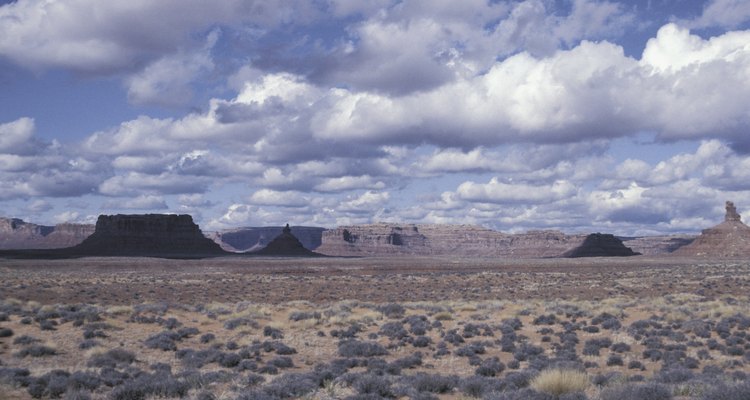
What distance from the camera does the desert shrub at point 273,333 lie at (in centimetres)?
2314

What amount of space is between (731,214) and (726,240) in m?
13.0

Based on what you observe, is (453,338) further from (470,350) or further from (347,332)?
(347,332)

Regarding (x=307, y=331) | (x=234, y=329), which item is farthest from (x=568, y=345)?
(x=234, y=329)

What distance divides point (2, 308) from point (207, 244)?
570 feet

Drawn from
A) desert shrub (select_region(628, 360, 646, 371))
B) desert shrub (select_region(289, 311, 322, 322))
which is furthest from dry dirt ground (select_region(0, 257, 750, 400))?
desert shrub (select_region(289, 311, 322, 322))

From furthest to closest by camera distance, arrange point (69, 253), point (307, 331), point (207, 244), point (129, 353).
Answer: point (207, 244) → point (69, 253) → point (307, 331) → point (129, 353)

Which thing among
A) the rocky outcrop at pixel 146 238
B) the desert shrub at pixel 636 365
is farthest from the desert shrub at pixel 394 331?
the rocky outcrop at pixel 146 238

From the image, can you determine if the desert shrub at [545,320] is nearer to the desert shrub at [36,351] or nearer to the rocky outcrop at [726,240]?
the desert shrub at [36,351]

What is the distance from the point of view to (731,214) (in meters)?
169

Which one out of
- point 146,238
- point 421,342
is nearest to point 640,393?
point 421,342

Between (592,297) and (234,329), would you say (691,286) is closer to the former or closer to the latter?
(592,297)

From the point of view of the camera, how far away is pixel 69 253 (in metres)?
155

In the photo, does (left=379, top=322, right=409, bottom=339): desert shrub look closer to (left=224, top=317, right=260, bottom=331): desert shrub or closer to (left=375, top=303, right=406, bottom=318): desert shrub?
(left=375, top=303, right=406, bottom=318): desert shrub

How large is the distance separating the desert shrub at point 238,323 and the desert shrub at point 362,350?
607 cm
